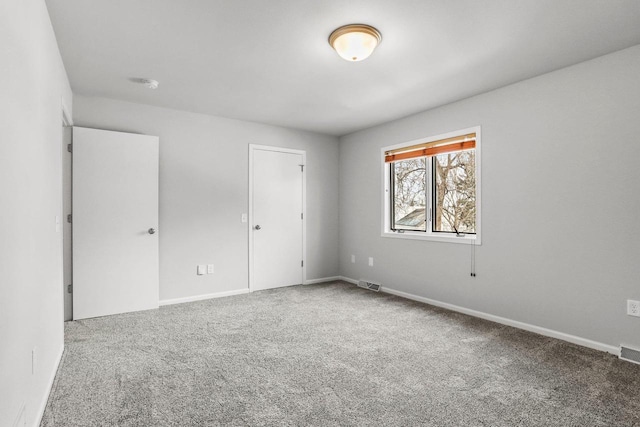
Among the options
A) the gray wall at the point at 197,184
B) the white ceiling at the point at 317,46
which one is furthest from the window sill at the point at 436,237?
the gray wall at the point at 197,184

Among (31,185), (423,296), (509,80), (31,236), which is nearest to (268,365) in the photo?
(31,236)

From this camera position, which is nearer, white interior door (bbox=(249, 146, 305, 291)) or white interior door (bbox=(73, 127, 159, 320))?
white interior door (bbox=(73, 127, 159, 320))

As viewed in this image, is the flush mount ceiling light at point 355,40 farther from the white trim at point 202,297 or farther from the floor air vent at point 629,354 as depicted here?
the white trim at point 202,297

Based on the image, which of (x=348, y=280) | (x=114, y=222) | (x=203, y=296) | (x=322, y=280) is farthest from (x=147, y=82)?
(x=348, y=280)

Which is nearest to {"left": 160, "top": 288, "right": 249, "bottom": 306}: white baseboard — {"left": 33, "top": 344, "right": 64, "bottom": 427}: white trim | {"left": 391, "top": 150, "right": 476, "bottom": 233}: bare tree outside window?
{"left": 33, "top": 344, "right": 64, "bottom": 427}: white trim

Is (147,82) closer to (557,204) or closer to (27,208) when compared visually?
(27,208)

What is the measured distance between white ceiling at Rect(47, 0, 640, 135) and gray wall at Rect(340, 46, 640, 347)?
0.85ft

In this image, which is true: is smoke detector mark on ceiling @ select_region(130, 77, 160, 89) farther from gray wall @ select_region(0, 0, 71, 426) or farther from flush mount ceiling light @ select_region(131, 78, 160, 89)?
gray wall @ select_region(0, 0, 71, 426)

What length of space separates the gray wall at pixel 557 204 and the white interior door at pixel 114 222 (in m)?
3.36

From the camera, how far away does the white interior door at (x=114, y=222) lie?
145 inches

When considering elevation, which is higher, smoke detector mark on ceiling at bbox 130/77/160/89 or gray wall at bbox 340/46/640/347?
smoke detector mark on ceiling at bbox 130/77/160/89

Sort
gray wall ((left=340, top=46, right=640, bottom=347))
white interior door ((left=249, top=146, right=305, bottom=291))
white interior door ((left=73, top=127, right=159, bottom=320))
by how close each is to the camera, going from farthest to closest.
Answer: white interior door ((left=249, top=146, right=305, bottom=291)) < white interior door ((left=73, top=127, right=159, bottom=320)) < gray wall ((left=340, top=46, right=640, bottom=347))

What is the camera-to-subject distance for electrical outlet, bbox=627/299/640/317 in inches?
105

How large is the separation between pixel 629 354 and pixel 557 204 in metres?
1.27
